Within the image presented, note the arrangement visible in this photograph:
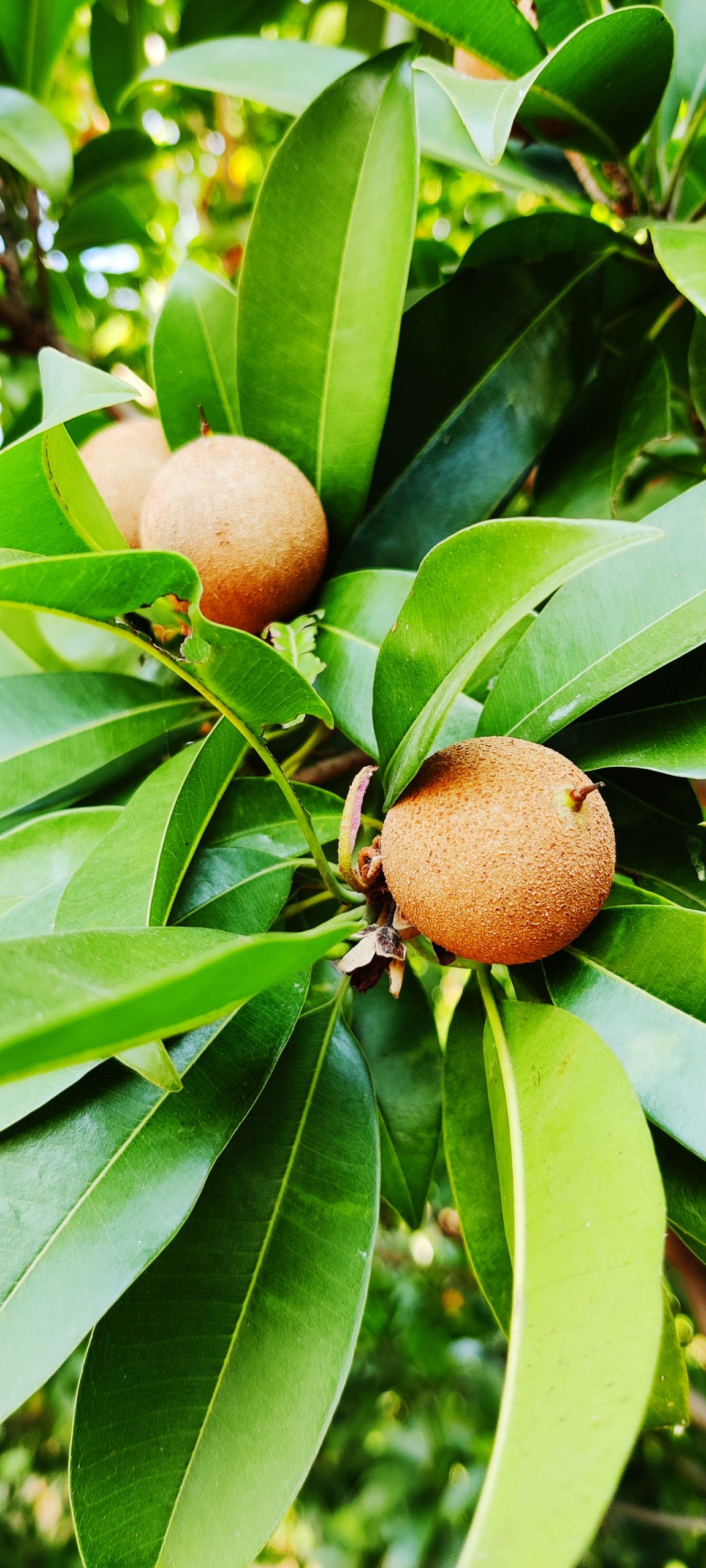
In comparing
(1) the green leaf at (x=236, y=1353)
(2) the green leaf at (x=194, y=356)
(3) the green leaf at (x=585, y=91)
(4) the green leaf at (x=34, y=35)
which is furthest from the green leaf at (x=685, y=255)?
(4) the green leaf at (x=34, y=35)

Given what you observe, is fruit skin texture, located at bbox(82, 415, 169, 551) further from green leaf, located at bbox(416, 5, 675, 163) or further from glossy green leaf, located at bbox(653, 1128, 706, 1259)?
glossy green leaf, located at bbox(653, 1128, 706, 1259)

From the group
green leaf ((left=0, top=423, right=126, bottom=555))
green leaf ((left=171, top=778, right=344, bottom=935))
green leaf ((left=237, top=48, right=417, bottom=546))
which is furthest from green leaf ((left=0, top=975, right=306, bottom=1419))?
green leaf ((left=237, top=48, right=417, bottom=546))

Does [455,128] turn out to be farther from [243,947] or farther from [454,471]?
[243,947]

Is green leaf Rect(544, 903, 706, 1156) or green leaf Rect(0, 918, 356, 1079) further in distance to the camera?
green leaf Rect(544, 903, 706, 1156)

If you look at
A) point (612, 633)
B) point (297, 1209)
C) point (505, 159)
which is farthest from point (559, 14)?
point (297, 1209)

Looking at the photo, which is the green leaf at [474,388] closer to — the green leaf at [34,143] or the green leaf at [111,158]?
the green leaf at [34,143]

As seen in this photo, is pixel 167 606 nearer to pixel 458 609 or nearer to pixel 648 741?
pixel 458 609
